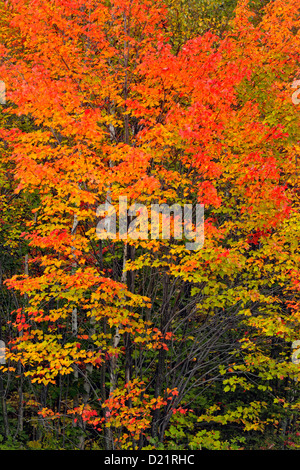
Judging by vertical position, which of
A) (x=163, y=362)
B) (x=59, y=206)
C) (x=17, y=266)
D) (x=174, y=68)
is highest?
(x=174, y=68)

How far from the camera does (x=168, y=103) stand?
874 cm

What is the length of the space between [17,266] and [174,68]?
7.44m

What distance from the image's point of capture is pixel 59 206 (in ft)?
28.6

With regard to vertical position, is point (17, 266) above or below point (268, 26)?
below

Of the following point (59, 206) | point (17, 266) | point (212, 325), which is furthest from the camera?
point (17, 266)

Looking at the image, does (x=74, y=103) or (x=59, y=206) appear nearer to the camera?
(x=74, y=103)

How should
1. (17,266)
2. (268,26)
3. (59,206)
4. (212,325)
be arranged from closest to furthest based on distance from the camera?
(59,206)
(212,325)
(268,26)
(17,266)

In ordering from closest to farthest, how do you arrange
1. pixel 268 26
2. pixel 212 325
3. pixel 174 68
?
pixel 174 68 < pixel 212 325 < pixel 268 26

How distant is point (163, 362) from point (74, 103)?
5.74 meters
